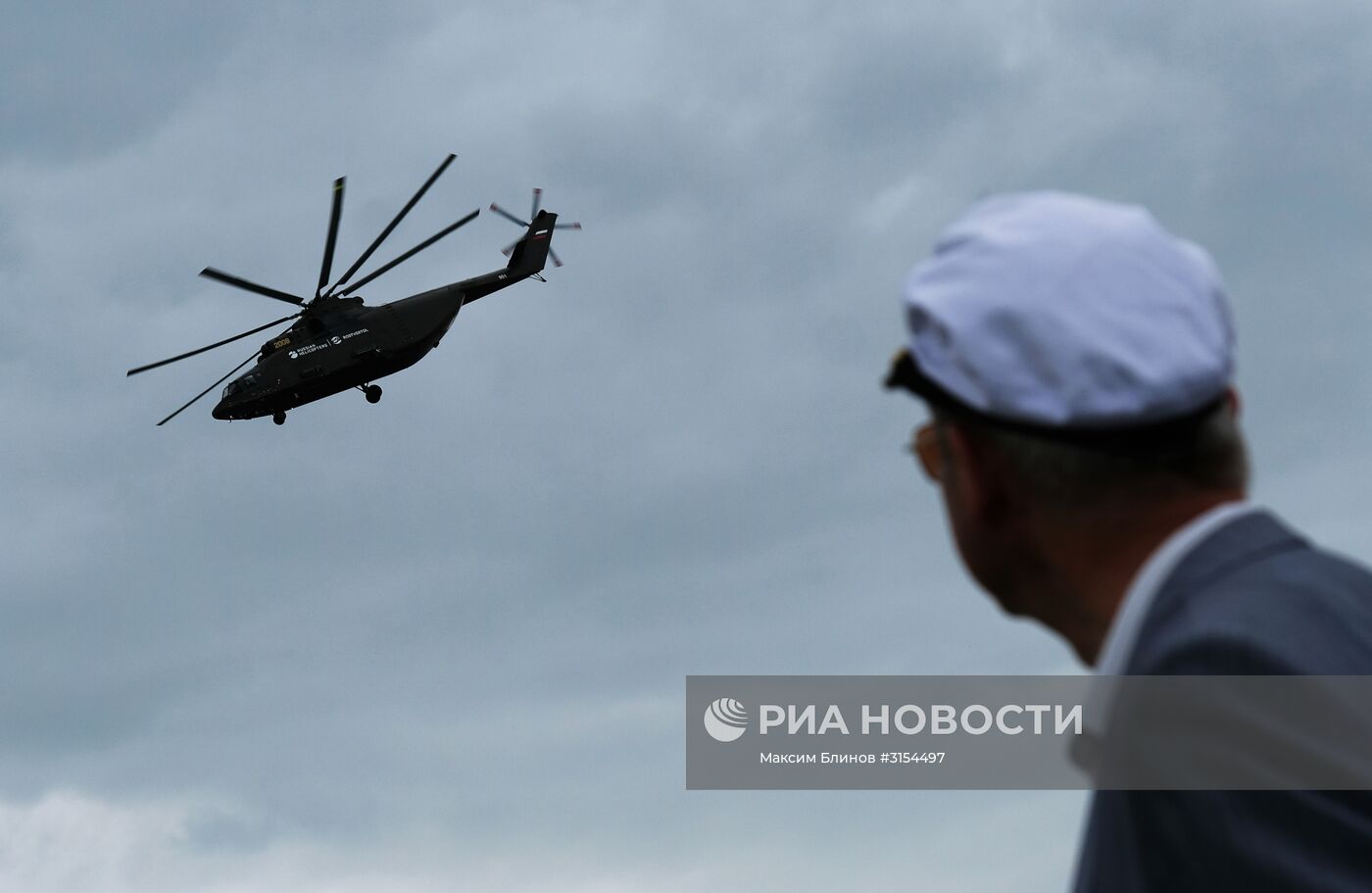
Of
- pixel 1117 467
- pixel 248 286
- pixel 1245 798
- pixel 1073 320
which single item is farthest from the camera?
pixel 248 286

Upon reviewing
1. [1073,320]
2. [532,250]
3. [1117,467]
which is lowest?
[1117,467]

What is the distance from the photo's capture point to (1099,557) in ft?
8.32

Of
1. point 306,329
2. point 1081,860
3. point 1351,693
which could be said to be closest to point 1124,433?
point 1351,693

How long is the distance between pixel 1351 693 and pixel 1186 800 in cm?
31

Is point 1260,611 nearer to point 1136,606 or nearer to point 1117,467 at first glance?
point 1136,606

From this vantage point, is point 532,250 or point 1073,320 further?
point 532,250

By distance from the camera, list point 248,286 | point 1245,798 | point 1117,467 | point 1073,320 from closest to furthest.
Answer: point 1245,798
point 1073,320
point 1117,467
point 248,286

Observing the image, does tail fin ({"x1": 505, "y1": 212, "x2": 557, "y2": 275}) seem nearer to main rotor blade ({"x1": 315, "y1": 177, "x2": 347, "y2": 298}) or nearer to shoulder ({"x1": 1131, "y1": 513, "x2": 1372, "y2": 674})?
main rotor blade ({"x1": 315, "y1": 177, "x2": 347, "y2": 298})

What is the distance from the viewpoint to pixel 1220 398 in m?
2.49

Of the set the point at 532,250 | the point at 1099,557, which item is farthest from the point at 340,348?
the point at 1099,557

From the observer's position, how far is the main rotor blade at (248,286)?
45250mm

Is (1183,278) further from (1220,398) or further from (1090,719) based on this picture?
(1090,719)

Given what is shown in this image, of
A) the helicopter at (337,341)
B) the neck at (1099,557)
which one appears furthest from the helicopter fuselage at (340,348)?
the neck at (1099,557)

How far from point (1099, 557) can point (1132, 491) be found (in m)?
0.12
